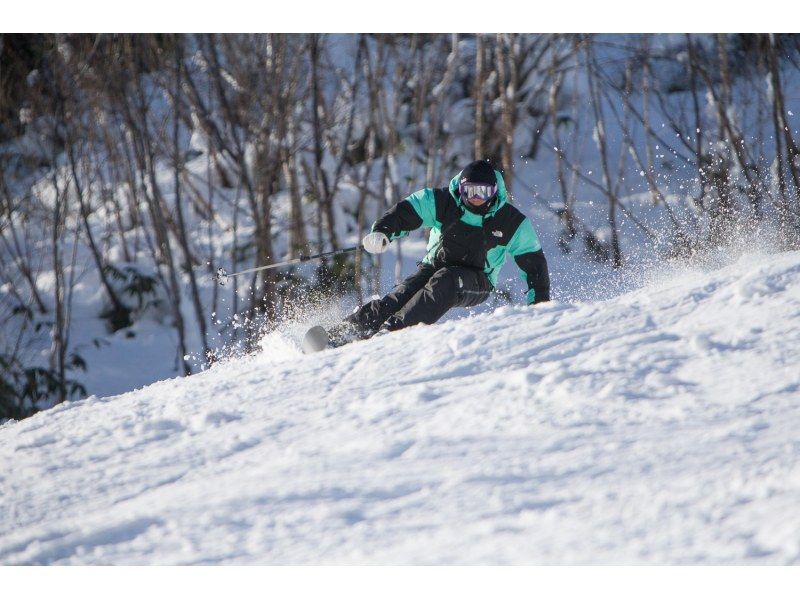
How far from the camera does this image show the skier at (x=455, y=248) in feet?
14.8

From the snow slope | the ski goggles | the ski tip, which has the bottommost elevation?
the snow slope

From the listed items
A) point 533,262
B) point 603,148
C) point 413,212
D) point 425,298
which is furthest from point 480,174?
point 603,148

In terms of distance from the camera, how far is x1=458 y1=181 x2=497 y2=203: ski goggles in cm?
450

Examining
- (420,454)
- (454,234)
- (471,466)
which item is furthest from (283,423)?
(454,234)

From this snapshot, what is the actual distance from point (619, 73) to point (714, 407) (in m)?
9.87

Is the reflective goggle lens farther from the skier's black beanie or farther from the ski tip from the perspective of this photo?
the ski tip

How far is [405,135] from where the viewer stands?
12.5m

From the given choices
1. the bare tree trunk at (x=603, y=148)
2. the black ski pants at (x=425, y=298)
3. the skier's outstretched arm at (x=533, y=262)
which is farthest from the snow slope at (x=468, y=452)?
the bare tree trunk at (x=603, y=148)

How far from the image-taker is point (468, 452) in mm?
2570

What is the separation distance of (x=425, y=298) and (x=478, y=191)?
660 millimetres

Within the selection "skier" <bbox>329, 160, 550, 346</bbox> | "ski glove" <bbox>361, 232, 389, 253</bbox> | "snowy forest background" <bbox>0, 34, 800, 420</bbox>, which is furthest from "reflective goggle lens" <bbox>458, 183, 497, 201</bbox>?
"snowy forest background" <bbox>0, 34, 800, 420</bbox>

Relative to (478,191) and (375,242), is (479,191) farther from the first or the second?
(375,242)

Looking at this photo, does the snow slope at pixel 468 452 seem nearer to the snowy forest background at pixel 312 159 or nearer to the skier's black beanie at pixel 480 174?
the skier's black beanie at pixel 480 174

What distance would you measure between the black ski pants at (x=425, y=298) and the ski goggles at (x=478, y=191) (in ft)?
1.35
